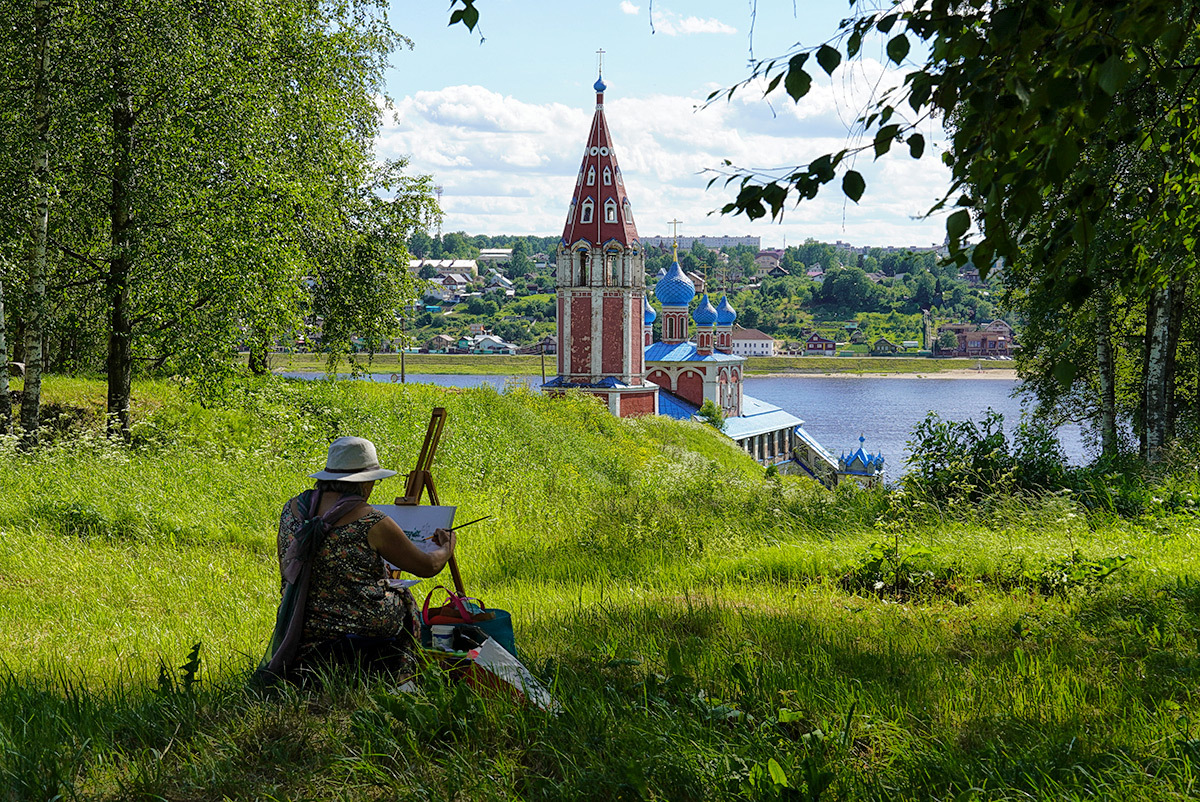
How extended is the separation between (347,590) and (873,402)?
95760 millimetres

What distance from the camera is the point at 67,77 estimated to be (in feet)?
34.9

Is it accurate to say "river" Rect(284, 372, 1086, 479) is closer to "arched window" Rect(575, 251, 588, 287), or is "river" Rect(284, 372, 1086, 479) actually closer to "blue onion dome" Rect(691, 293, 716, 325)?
"blue onion dome" Rect(691, 293, 716, 325)

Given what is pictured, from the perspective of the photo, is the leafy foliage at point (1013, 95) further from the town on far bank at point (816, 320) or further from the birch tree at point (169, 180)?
the town on far bank at point (816, 320)

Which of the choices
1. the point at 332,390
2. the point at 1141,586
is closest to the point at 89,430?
the point at 332,390

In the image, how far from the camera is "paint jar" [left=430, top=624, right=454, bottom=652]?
13.4 ft

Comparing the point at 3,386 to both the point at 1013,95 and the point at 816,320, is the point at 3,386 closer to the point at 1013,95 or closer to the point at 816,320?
the point at 1013,95

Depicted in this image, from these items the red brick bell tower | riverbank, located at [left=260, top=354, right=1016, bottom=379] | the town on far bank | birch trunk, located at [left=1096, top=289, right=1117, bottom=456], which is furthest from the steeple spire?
the town on far bank

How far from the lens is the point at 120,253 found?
11141mm

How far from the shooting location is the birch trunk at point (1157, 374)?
13.1 metres

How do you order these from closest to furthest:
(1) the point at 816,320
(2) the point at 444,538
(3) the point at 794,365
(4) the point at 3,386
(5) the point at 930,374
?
(2) the point at 444,538, (4) the point at 3,386, (5) the point at 930,374, (3) the point at 794,365, (1) the point at 816,320

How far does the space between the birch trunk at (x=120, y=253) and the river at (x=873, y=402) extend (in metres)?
39.7

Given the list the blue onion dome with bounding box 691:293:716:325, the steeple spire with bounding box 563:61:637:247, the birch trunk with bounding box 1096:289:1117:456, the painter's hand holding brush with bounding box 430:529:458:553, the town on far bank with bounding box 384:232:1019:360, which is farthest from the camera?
the town on far bank with bounding box 384:232:1019:360

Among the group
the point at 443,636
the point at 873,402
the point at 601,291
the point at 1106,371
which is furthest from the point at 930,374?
the point at 443,636

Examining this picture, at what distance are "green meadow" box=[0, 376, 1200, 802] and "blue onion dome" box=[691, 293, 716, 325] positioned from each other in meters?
48.1
